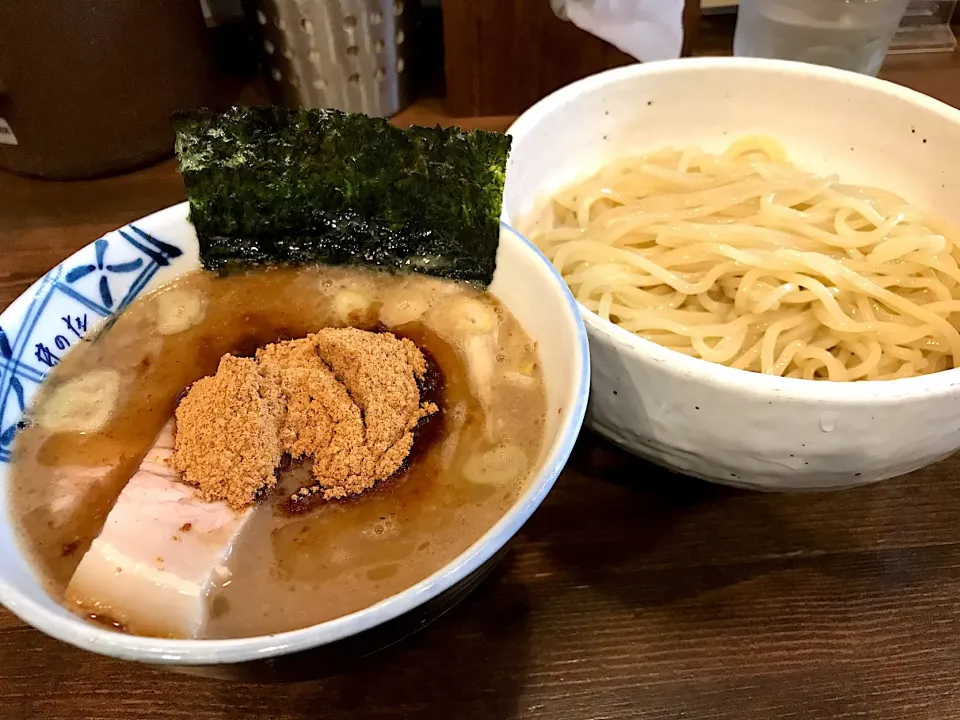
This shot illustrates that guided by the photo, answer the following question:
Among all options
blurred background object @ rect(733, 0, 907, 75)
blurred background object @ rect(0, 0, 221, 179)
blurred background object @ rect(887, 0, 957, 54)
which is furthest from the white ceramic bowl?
blurred background object @ rect(887, 0, 957, 54)

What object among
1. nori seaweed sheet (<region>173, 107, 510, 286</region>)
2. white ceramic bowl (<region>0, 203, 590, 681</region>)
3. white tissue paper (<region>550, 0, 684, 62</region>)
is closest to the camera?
white ceramic bowl (<region>0, 203, 590, 681</region>)

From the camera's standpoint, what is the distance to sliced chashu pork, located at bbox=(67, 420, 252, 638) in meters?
0.81

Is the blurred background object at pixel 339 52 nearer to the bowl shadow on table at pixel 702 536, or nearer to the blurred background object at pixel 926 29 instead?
the bowl shadow on table at pixel 702 536

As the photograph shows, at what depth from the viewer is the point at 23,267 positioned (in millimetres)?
1621

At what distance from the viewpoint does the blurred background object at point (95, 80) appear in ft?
5.03

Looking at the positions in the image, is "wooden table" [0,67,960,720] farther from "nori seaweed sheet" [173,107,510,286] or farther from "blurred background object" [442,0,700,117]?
"blurred background object" [442,0,700,117]

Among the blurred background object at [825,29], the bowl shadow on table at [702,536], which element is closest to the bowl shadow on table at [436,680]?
the bowl shadow on table at [702,536]

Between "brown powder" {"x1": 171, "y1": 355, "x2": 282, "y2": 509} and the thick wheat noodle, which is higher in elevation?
"brown powder" {"x1": 171, "y1": 355, "x2": 282, "y2": 509}

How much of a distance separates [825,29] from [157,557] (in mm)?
1817

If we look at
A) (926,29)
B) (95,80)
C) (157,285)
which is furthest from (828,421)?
(926,29)

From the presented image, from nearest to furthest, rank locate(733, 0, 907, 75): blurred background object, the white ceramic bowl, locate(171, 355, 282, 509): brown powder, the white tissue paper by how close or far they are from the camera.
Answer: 1. the white ceramic bowl
2. locate(171, 355, 282, 509): brown powder
3. the white tissue paper
4. locate(733, 0, 907, 75): blurred background object

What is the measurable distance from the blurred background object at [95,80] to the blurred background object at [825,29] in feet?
4.39

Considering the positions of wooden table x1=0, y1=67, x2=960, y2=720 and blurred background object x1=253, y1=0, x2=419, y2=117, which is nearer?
wooden table x1=0, y1=67, x2=960, y2=720

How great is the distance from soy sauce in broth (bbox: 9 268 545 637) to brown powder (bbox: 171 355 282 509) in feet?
0.11
